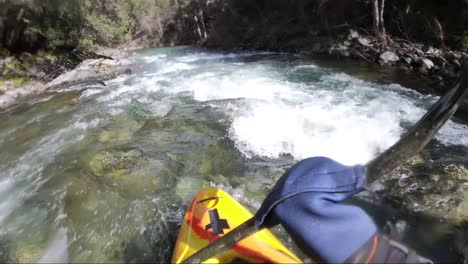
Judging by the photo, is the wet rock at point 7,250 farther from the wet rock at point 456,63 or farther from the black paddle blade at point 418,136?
the wet rock at point 456,63

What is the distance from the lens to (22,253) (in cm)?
306

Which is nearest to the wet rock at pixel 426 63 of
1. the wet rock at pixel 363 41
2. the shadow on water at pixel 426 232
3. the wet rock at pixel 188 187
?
the wet rock at pixel 363 41

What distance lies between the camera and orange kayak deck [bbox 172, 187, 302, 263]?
2.16 metres

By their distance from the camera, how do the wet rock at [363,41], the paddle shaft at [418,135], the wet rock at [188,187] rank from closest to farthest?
the paddle shaft at [418,135]
the wet rock at [188,187]
the wet rock at [363,41]

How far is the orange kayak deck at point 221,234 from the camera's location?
2162mm

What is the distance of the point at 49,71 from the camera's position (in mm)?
10914

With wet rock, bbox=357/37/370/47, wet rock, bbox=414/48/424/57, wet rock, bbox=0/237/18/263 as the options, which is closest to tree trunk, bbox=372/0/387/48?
wet rock, bbox=357/37/370/47

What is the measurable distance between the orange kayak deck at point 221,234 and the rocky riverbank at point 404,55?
5000 mm

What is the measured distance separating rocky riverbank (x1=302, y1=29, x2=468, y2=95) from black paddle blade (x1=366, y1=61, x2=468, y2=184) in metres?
5.29

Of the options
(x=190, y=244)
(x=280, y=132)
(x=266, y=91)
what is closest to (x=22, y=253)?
(x=190, y=244)

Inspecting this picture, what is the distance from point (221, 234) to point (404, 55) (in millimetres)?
7101

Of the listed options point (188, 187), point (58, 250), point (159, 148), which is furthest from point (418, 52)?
point (58, 250)

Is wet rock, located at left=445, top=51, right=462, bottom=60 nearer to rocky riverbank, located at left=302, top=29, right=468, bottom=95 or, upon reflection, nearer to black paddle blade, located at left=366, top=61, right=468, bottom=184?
rocky riverbank, located at left=302, top=29, right=468, bottom=95

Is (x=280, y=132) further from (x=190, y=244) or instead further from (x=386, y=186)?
(x=190, y=244)
